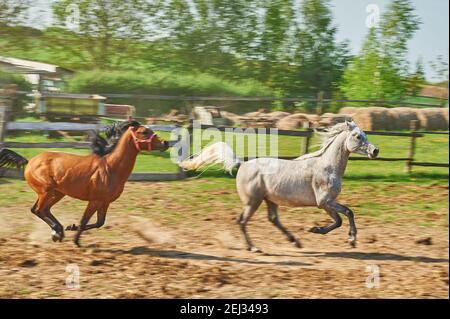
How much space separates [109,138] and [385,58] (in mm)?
7154

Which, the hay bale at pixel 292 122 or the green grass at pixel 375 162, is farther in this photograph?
the hay bale at pixel 292 122

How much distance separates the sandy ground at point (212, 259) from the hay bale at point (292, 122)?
5.15m

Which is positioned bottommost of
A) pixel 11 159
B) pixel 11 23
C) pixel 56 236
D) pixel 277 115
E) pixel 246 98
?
pixel 56 236

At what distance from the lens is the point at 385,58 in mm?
11812

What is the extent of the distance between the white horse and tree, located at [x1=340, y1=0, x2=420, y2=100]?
492cm

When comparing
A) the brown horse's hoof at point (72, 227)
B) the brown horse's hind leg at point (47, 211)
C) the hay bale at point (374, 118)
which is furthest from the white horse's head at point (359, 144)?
the hay bale at point (374, 118)

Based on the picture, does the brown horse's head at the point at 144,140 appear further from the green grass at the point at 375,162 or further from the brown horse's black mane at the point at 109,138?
the green grass at the point at 375,162

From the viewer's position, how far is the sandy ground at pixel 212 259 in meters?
5.64

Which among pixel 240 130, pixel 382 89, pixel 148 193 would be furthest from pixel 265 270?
pixel 382 89

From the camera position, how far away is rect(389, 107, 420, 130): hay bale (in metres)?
14.7

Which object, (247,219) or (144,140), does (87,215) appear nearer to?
(144,140)

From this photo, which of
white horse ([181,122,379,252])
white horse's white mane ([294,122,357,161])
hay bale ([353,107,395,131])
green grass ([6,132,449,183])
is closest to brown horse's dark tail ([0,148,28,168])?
green grass ([6,132,449,183])

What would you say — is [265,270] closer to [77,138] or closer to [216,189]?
[216,189]

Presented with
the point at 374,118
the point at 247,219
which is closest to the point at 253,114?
the point at 374,118
